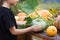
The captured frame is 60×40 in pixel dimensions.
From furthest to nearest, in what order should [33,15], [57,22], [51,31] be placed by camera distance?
[33,15]
[57,22]
[51,31]

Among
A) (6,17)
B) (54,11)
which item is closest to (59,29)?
(54,11)

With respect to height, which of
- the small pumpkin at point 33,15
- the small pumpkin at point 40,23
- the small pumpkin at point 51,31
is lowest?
the small pumpkin at point 51,31

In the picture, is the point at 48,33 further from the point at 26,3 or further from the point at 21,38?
the point at 21,38

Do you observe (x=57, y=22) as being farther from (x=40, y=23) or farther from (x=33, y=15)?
(x=33, y=15)

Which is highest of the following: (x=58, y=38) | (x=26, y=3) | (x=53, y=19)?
(x=26, y=3)

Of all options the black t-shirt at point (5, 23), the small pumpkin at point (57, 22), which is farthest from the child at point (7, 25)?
the small pumpkin at point (57, 22)

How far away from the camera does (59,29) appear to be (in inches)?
59.6

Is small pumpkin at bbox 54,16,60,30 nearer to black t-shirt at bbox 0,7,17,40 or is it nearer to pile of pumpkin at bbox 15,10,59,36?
pile of pumpkin at bbox 15,10,59,36

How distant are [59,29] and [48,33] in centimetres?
16

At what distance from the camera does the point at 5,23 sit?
1472 mm

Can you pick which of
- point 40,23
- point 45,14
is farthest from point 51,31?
point 45,14

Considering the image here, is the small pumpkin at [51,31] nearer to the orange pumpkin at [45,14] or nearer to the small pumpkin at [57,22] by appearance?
the small pumpkin at [57,22]

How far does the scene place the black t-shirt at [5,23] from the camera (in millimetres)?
1465

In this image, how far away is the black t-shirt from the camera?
1.46m
